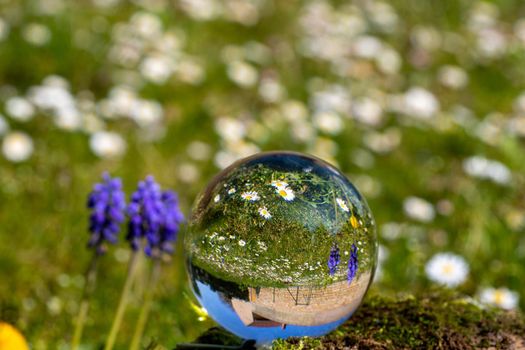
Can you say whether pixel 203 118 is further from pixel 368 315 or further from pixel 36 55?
pixel 368 315

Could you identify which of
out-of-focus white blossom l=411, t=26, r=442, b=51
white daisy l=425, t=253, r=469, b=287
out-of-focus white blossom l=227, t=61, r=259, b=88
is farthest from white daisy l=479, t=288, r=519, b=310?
out-of-focus white blossom l=411, t=26, r=442, b=51

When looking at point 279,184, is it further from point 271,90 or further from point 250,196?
point 271,90

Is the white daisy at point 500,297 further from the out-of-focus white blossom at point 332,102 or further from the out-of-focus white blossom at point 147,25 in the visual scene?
the out-of-focus white blossom at point 147,25

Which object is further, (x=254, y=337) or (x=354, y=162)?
(x=354, y=162)

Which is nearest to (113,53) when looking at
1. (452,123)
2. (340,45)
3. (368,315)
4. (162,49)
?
(162,49)

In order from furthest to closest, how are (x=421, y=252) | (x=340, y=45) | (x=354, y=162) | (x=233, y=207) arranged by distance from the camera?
(x=340, y=45) < (x=354, y=162) < (x=421, y=252) < (x=233, y=207)

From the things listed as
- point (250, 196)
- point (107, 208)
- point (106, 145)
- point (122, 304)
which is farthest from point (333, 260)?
point (106, 145)

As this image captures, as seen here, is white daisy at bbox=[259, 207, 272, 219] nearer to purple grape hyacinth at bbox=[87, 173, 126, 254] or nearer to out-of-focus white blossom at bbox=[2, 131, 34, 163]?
purple grape hyacinth at bbox=[87, 173, 126, 254]
